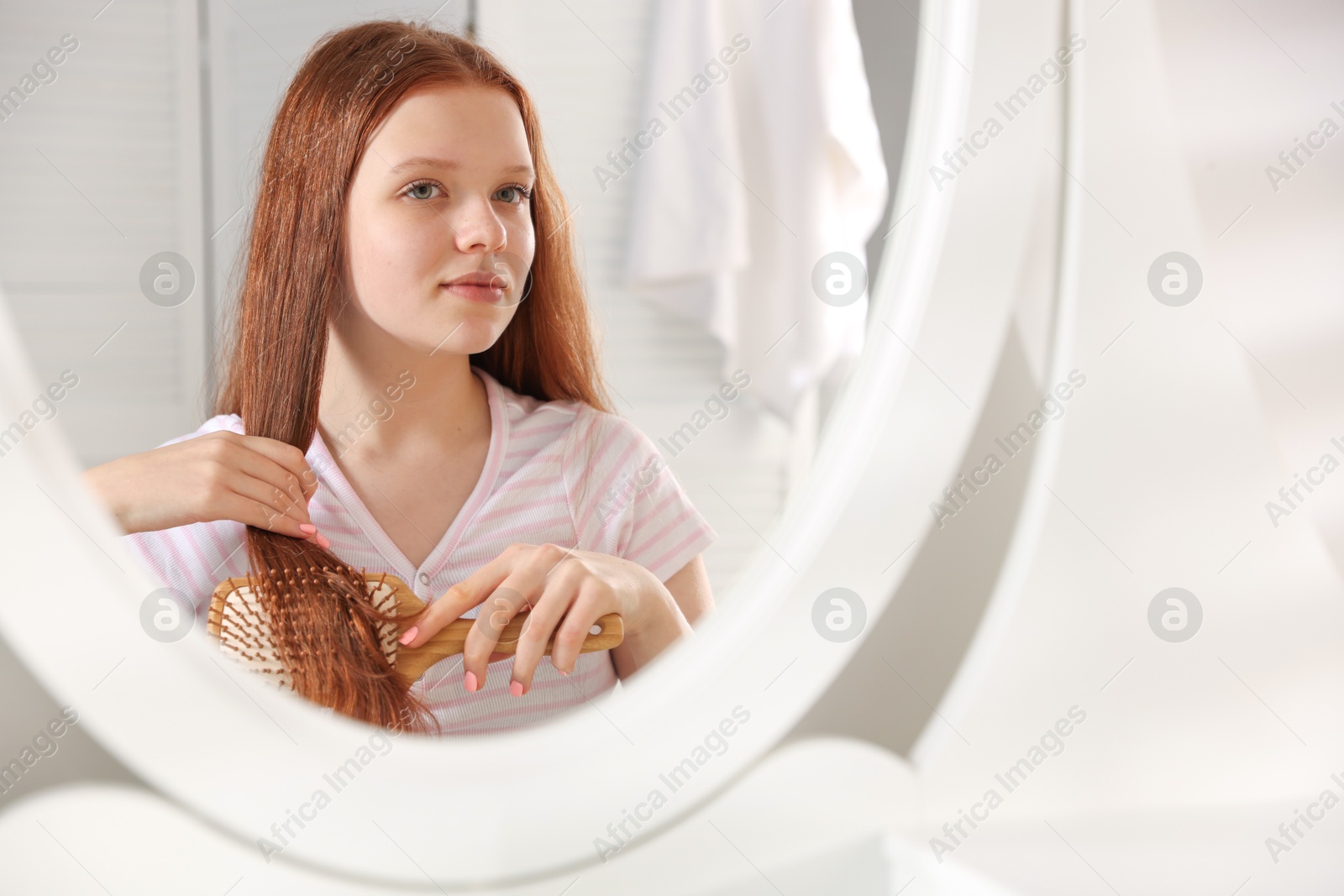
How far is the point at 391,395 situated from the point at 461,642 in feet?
0.84

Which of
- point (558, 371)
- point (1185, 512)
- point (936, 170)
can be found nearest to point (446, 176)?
point (558, 371)

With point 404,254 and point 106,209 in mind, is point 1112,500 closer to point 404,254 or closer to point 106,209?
point 404,254

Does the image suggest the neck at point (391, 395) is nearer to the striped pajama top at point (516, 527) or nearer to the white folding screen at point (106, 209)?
the striped pajama top at point (516, 527)

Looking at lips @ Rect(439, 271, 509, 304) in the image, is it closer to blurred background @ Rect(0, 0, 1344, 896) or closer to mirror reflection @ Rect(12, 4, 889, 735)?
mirror reflection @ Rect(12, 4, 889, 735)

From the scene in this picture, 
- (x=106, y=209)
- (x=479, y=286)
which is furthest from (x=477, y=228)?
(x=106, y=209)

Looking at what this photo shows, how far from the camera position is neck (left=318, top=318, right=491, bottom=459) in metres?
0.63

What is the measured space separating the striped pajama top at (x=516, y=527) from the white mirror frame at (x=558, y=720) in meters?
0.23

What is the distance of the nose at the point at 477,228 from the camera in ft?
1.80

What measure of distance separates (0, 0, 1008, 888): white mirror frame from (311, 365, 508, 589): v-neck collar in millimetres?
244

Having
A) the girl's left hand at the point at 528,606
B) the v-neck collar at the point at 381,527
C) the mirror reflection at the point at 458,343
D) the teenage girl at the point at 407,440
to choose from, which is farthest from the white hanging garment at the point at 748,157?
the girl's left hand at the point at 528,606

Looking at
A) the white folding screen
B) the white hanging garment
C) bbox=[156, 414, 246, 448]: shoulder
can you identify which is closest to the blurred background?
bbox=[156, 414, 246, 448]: shoulder

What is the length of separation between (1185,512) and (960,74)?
7.8 inches

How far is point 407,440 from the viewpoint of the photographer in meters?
0.64

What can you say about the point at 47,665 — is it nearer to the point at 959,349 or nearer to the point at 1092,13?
the point at 959,349
